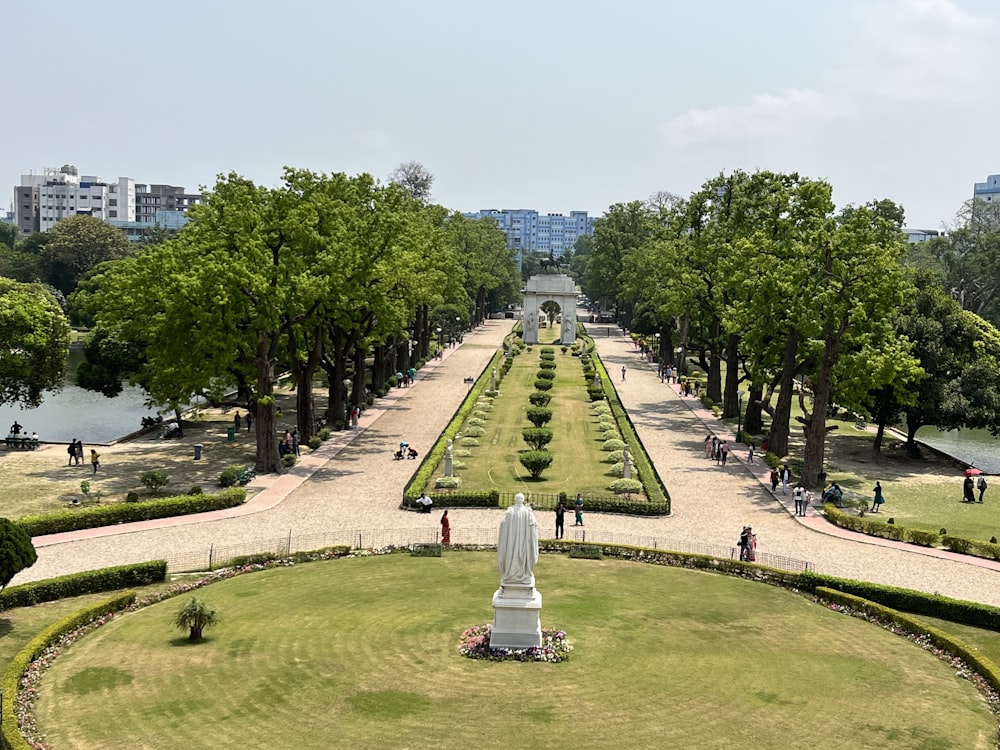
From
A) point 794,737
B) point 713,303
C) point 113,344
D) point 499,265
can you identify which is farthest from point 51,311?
point 499,265

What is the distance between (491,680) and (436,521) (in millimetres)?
15393

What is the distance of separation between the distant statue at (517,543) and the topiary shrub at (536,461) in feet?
67.8

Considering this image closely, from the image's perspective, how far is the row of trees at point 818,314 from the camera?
41.8m

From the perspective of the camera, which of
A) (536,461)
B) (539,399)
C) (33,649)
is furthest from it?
(539,399)

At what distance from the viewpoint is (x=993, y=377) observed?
47125mm

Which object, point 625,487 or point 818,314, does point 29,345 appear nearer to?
point 625,487

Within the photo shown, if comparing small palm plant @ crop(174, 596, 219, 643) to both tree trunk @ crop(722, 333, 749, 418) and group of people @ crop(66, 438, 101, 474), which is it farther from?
tree trunk @ crop(722, 333, 749, 418)

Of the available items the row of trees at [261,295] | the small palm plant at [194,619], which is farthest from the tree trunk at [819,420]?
the small palm plant at [194,619]

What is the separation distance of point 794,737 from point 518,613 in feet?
19.4

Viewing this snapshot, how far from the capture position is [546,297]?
112875mm

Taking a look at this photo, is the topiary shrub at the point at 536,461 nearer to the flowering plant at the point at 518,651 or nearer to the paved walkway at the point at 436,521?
the paved walkway at the point at 436,521

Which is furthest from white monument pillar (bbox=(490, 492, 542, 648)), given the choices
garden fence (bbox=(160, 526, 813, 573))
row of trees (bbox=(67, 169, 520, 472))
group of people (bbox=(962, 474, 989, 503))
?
group of people (bbox=(962, 474, 989, 503))

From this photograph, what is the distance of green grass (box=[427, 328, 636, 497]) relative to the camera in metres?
40.1

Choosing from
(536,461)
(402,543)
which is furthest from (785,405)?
(402,543)
